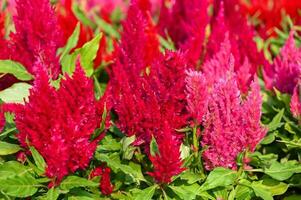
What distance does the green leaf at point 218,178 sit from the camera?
7.54 ft

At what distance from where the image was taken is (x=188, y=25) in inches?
123

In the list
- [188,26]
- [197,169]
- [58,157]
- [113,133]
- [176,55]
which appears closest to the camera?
[58,157]

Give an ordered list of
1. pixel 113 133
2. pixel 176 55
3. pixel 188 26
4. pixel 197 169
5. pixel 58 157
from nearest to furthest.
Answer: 1. pixel 58 157
2. pixel 176 55
3. pixel 197 169
4. pixel 113 133
5. pixel 188 26

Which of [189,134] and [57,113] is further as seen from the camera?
[189,134]

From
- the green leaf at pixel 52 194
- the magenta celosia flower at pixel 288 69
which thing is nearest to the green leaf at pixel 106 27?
the magenta celosia flower at pixel 288 69

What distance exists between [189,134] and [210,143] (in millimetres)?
172

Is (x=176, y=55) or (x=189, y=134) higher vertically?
(x=176, y=55)

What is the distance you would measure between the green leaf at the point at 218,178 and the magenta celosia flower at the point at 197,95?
0.67 ft

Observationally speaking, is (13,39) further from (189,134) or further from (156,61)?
(189,134)

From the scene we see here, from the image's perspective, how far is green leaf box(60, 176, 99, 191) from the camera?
7.16ft

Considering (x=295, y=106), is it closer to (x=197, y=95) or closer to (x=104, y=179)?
(x=197, y=95)

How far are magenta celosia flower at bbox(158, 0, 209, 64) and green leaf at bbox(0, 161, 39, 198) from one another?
0.94m

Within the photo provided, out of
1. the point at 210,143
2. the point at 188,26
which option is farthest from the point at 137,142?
the point at 188,26

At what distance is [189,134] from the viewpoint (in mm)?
2498
